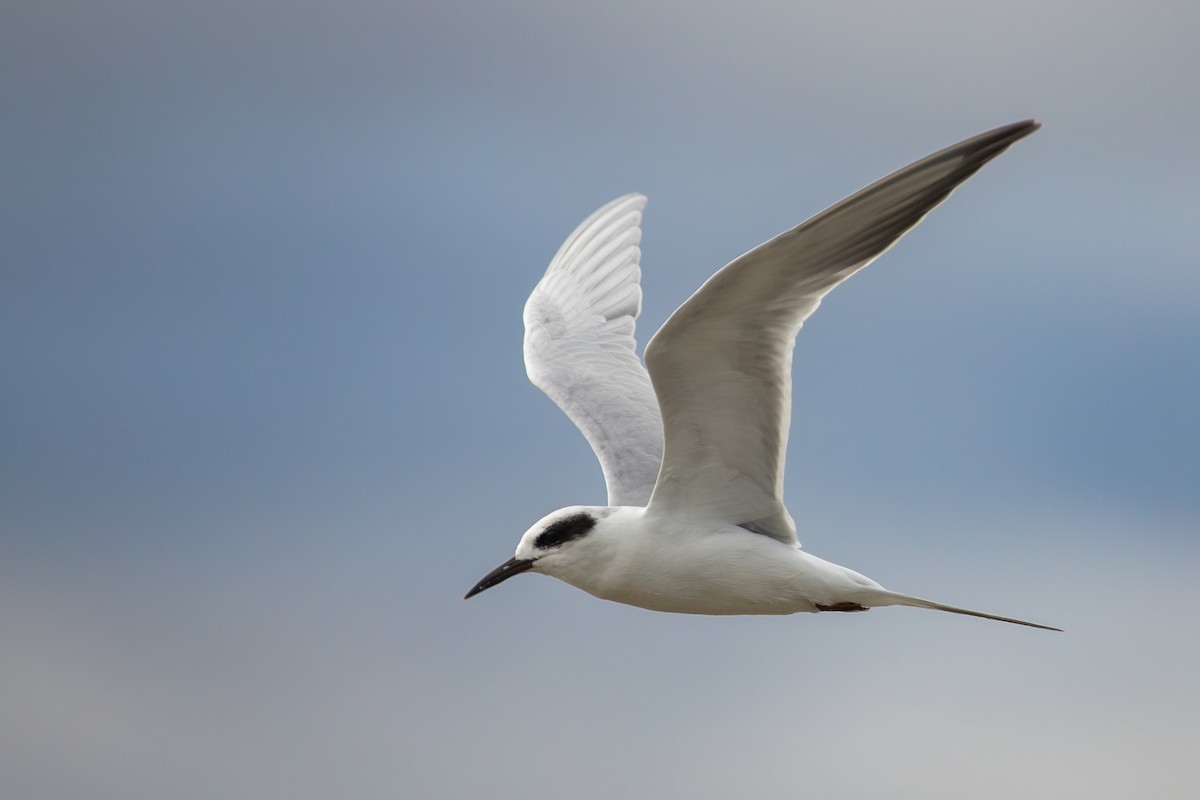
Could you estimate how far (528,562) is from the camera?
29.0 ft

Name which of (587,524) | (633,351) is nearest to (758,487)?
(587,524)

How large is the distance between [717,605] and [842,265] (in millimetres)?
2563

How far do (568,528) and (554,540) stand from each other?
0.14 metres

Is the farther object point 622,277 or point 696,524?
point 622,277

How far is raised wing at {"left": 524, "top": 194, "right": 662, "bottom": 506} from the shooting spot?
1016cm

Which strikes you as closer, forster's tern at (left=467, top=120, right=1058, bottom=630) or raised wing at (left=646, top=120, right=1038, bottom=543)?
raised wing at (left=646, top=120, right=1038, bottom=543)

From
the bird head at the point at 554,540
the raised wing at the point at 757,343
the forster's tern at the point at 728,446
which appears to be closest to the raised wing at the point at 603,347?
the forster's tern at the point at 728,446

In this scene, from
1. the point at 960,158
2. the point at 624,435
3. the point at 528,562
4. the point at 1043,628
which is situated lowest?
the point at 1043,628

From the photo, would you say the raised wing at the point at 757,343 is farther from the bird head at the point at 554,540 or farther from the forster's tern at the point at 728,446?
the bird head at the point at 554,540

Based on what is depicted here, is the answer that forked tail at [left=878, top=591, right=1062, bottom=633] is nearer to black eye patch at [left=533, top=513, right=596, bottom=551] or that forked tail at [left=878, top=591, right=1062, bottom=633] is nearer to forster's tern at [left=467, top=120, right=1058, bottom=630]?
forster's tern at [left=467, top=120, right=1058, bottom=630]

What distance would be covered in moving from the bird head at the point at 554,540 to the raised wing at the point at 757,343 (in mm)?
458

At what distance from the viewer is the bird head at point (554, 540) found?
8633 millimetres

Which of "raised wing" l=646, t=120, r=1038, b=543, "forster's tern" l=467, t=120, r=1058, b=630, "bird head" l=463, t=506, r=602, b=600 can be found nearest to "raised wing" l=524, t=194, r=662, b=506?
"forster's tern" l=467, t=120, r=1058, b=630

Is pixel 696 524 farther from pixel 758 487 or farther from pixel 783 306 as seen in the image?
pixel 783 306
